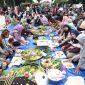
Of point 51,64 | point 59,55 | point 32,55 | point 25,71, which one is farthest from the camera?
point 59,55

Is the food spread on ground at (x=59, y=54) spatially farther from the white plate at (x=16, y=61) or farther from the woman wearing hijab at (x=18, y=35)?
the woman wearing hijab at (x=18, y=35)

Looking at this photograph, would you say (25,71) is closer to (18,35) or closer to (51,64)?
(51,64)

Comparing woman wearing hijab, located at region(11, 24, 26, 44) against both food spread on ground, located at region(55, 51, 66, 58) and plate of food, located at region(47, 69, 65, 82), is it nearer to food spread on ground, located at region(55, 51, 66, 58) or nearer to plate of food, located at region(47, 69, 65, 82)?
food spread on ground, located at region(55, 51, 66, 58)

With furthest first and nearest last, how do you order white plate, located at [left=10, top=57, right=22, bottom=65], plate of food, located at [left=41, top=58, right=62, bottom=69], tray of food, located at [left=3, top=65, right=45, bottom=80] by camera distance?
1. white plate, located at [left=10, top=57, right=22, bottom=65]
2. plate of food, located at [left=41, top=58, right=62, bottom=69]
3. tray of food, located at [left=3, top=65, right=45, bottom=80]

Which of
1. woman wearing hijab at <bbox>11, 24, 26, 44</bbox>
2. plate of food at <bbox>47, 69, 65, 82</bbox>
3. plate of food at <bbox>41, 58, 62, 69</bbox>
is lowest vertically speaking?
→ woman wearing hijab at <bbox>11, 24, 26, 44</bbox>

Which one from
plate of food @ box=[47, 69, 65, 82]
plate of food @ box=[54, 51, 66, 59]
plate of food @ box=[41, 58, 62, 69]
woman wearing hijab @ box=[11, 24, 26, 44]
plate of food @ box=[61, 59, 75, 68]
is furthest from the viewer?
woman wearing hijab @ box=[11, 24, 26, 44]

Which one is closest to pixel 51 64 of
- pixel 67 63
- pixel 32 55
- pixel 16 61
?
pixel 67 63

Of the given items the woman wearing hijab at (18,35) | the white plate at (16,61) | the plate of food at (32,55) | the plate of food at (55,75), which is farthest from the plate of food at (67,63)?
the woman wearing hijab at (18,35)

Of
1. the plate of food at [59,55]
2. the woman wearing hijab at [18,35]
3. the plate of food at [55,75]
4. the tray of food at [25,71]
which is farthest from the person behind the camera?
the woman wearing hijab at [18,35]

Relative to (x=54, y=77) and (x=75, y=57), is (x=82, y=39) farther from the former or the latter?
(x=54, y=77)

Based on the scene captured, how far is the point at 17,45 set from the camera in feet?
24.8

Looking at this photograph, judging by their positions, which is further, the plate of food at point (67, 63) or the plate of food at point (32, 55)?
the plate of food at point (32, 55)

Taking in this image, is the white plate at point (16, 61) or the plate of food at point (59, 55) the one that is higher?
the white plate at point (16, 61)

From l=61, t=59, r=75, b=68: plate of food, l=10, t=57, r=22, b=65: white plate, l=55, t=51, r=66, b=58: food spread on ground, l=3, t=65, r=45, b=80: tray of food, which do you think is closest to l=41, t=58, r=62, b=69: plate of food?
l=3, t=65, r=45, b=80: tray of food
